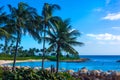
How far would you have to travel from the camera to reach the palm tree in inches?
1532

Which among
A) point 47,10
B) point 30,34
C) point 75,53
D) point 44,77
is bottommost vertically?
point 44,77

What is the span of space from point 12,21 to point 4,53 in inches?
3672

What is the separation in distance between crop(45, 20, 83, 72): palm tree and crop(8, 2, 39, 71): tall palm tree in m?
4.46

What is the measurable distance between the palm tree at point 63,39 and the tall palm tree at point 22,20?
14.6 feet

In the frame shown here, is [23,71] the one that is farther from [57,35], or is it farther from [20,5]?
[20,5]

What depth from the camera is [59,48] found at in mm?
39719

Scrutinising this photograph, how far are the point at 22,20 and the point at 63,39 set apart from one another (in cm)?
681

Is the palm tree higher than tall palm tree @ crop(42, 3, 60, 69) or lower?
lower

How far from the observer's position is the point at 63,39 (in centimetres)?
3912

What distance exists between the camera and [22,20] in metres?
42.4

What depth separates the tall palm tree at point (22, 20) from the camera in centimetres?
4231

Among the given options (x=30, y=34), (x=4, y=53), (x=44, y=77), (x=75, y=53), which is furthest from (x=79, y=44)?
(x=4, y=53)

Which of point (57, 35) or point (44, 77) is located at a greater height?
point (57, 35)

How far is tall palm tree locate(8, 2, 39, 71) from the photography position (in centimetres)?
4231
